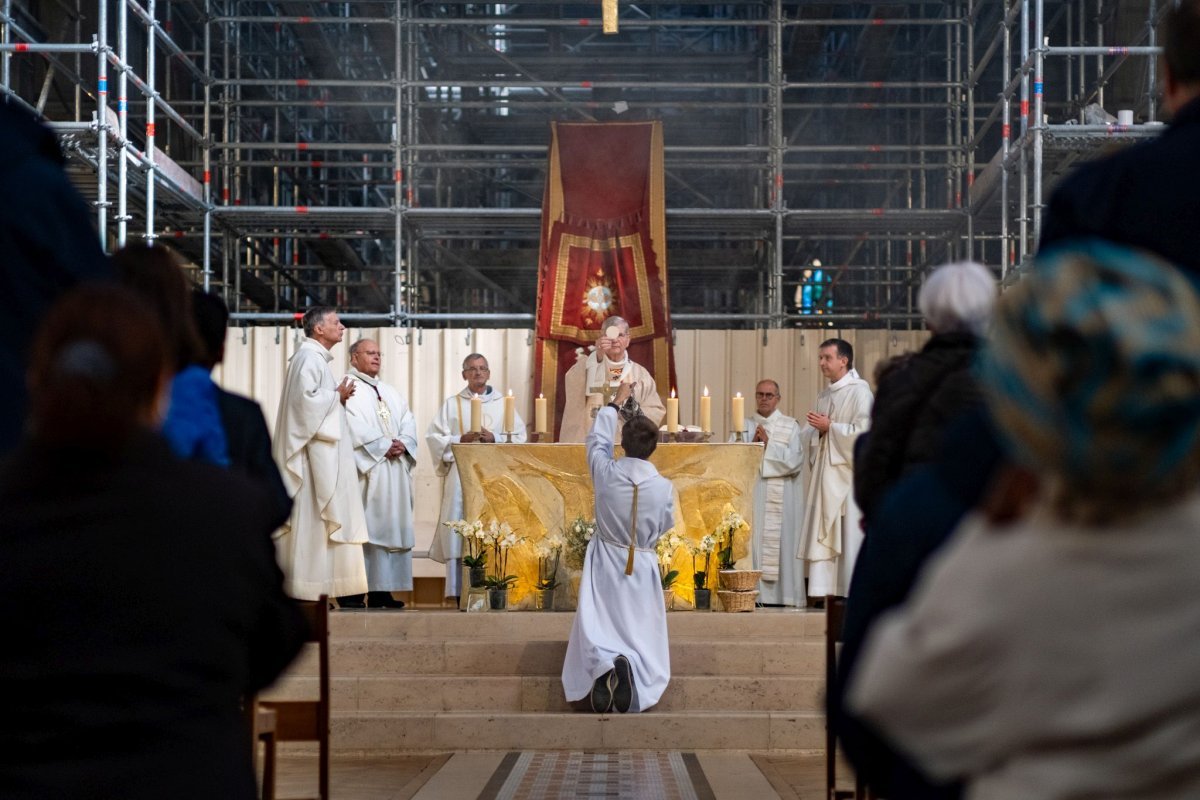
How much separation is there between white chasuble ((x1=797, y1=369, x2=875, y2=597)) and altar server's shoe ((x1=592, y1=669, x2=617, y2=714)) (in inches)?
118

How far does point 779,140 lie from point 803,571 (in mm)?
4490

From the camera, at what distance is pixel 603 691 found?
905 centimetres

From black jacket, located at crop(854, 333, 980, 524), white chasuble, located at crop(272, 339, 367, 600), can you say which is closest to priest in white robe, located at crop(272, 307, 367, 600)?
white chasuble, located at crop(272, 339, 367, 600)

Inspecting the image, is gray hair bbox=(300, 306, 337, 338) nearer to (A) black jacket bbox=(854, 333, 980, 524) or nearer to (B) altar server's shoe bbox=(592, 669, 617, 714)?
(B) altar server's shoe bbox=(592, 669, 617, 714)

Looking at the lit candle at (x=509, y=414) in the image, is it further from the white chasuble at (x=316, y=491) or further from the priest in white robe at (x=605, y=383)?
the white chasuble at (x=316, y=491)

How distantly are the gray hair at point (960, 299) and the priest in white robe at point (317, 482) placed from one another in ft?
23.9

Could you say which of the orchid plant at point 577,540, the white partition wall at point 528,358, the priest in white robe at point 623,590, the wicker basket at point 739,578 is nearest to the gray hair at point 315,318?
the orchid plant at point 577,540

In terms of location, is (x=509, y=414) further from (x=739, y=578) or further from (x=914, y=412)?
(x=914, y=412)

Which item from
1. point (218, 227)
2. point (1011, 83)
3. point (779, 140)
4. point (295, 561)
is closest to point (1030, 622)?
point (295, 561)

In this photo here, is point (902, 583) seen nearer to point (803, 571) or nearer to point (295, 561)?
point (295, 561)

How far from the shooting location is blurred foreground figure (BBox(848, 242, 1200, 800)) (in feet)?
5.57

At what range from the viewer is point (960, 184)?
1528 cm

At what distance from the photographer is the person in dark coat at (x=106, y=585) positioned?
2.27 metres

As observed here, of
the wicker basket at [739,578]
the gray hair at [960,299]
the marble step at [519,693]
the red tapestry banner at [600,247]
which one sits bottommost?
the marble step at [519,693]
